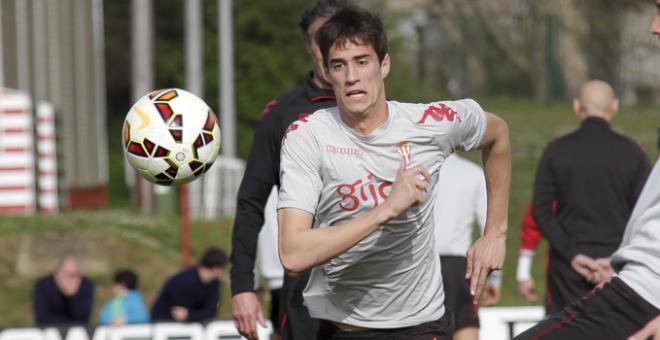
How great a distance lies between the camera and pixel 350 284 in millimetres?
5500

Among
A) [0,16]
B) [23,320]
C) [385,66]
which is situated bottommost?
[23,320]

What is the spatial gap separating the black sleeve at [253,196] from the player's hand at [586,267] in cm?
262

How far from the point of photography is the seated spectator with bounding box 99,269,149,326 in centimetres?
1296

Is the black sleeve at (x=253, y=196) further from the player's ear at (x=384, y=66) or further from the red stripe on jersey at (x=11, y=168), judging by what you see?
the red stripe on jersey at (x=11, y=168)

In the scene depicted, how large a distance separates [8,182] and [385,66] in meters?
18.7

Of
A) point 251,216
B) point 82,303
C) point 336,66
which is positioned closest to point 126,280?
point 82,303

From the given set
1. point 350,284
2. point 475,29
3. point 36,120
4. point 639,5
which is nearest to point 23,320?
point 36,120

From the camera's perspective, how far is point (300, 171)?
521 centimetres

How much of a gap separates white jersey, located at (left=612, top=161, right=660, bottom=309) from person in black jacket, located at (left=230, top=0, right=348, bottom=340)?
5.68 ft

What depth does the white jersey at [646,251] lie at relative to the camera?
16.5ft

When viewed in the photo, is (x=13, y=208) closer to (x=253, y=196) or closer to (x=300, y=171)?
(x=253, y=196)

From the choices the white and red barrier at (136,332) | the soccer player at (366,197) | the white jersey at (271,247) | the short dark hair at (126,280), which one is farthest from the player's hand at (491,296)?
the short dark hair at (126,280)

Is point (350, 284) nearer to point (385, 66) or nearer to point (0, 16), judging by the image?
point (385, 66)

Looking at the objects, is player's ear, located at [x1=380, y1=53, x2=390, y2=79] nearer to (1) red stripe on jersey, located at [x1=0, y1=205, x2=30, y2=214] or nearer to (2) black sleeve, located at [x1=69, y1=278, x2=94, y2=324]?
(2) black sleeve, located at [x1=69, y1=278, x2=94, y2=324]
